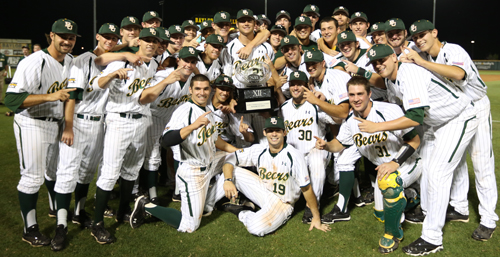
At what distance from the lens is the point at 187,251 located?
12.0 ft

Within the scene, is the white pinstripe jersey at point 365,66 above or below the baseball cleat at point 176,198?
above

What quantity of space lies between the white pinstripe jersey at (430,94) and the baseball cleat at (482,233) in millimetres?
1271

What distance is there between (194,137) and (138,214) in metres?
1.12

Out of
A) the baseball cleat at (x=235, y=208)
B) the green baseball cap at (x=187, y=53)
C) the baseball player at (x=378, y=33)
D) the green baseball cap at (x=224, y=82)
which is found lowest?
the baseball cleat at (x=235, y=208)

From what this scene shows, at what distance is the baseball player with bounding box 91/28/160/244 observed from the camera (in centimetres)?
389

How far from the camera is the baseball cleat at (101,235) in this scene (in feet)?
12.4

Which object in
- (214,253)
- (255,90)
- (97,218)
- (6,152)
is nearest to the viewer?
(214,253)

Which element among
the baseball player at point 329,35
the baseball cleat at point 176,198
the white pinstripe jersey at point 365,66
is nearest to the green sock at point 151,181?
the baseball cleat at point 176,198

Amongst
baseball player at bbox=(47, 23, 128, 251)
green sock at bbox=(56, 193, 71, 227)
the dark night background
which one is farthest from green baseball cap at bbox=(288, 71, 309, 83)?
the dark night background

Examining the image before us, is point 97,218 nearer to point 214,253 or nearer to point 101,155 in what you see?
point 101,155

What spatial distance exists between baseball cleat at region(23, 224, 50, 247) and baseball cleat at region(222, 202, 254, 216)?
204 cm

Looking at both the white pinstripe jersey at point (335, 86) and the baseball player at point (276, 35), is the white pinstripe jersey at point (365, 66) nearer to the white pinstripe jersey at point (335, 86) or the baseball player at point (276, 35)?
the white pinstripe jersey at point (335, 86)

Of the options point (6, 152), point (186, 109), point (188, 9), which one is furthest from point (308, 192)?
point (188, 9)

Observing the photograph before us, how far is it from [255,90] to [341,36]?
153cm
